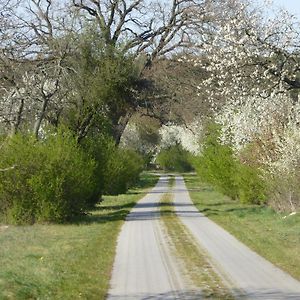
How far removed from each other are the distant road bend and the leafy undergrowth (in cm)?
20

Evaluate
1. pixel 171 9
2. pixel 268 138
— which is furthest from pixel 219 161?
pixel 268 138

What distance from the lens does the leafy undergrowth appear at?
446 inches

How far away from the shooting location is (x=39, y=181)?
82.2 feet

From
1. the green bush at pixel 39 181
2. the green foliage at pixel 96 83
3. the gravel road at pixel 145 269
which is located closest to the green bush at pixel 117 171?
the green foliage at pixel 96 83

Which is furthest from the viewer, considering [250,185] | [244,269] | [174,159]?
[174,159]

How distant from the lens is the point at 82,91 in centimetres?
2964

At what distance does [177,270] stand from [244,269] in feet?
A: 4.72

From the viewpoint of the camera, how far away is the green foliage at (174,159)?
10350cm

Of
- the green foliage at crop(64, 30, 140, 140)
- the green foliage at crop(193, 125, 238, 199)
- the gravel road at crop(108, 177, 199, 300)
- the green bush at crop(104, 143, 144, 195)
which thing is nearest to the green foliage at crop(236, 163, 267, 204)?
the green foliage at crop(193, 125, 238, 199)

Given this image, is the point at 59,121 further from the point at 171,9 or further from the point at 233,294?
the point at 233,294

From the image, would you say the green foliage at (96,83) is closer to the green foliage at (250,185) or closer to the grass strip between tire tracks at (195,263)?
the green foliage at (250,185)

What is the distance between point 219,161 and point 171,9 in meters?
10.2

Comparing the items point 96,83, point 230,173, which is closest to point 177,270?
point 96,83

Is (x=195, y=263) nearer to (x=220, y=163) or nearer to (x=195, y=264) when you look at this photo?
(x=195, y=264)
